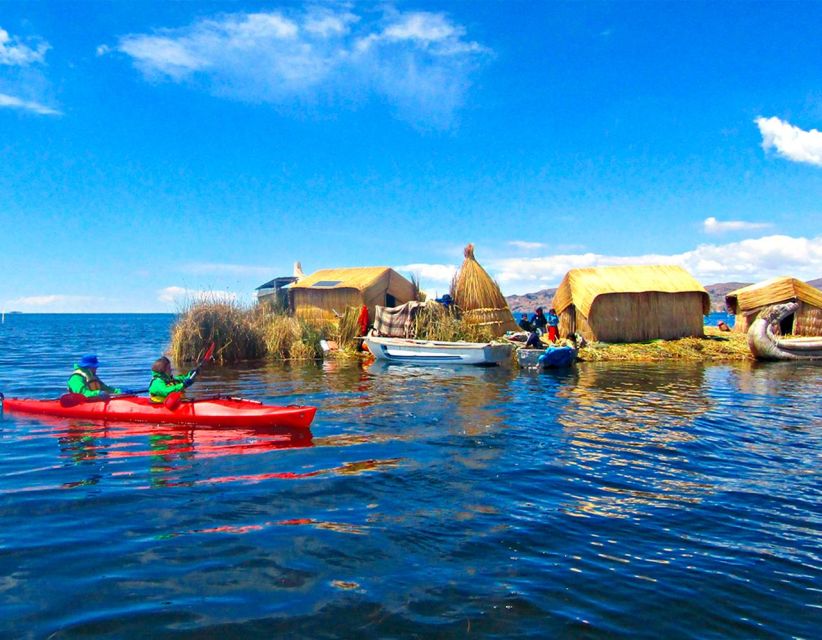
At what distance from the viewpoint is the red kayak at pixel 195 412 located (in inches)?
441

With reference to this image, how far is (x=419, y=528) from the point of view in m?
6.52

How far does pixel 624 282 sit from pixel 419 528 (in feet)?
79.9

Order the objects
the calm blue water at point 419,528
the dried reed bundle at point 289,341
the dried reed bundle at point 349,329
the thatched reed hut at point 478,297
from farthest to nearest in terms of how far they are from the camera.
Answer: the dried reed bundle at point 349,329 → the thatched reed hut at point 478,297 → the dried reed bundle at point 289,341 → the calm blue water at point 419,528

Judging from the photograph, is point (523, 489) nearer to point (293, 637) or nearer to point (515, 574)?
point (515, 574)

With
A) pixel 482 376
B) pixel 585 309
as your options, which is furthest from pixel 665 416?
pixel 585 309

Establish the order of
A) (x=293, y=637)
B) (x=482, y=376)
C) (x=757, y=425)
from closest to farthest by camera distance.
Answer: (x=293, y=637), (x=757, y=425), (x=482, y=376)

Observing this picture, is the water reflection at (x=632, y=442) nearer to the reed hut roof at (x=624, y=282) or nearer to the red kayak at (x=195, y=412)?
the red kayak at (x=195, y=412)

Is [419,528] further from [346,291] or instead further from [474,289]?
[346,291]

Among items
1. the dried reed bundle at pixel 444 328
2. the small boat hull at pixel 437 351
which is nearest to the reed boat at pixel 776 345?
the dried reed bundle at pixel 444 328

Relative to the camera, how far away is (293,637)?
443 centimetres

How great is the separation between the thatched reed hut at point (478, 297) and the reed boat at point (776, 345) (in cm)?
996

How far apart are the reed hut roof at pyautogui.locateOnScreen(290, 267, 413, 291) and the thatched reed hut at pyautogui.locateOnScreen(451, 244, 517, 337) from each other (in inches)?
179

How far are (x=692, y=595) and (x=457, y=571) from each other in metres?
1.89

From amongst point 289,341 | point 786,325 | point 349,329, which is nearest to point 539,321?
point 349,329
